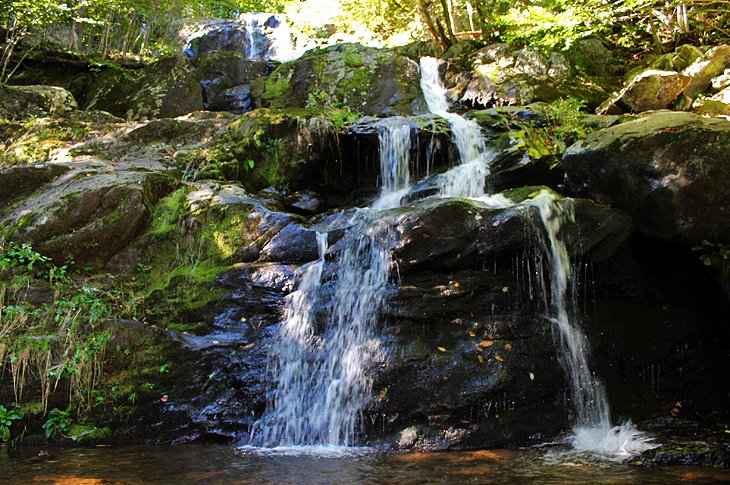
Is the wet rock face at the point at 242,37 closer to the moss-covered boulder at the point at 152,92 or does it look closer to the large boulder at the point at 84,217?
the moss-covered boulder at the point at 152,92

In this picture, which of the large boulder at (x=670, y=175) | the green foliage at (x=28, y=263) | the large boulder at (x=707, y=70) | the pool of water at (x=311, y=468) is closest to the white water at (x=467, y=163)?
the large boulder at (x=670, y=175)

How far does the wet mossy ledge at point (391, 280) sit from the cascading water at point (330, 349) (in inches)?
6.6

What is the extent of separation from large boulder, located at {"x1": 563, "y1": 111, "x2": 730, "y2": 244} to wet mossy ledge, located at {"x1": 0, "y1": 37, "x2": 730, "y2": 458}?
0.8 inches

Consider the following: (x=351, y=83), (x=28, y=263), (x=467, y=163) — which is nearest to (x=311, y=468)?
(x=28, y=263)

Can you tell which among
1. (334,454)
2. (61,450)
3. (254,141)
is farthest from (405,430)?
(254,141)

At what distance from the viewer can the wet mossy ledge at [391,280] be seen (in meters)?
5.19

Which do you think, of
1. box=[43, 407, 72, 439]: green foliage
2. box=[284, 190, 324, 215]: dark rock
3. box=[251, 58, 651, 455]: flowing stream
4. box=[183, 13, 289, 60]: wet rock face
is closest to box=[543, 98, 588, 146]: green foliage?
box=[251, 58, 651, 455]: flowing stream

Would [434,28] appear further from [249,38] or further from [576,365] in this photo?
[576,365]

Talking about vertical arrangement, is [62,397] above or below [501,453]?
above

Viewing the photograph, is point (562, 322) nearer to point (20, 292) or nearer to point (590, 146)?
point (590, 146)

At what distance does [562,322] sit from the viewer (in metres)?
5.82

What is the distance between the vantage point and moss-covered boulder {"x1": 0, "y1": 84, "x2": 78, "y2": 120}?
418 inches

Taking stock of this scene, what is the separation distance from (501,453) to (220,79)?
1194cm

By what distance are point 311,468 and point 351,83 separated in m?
9.52
